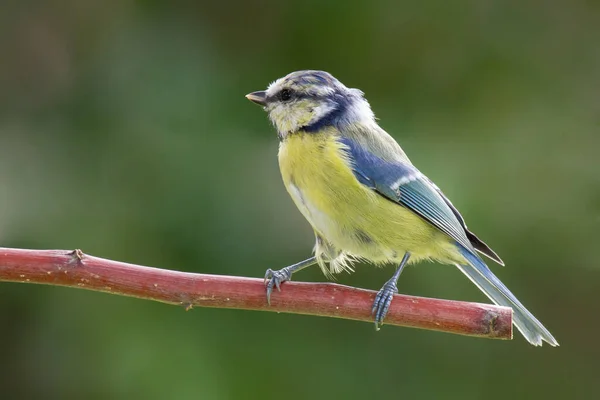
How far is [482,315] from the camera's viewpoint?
5.32 ft

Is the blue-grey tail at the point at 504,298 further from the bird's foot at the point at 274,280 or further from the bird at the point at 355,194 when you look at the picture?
the bird's foot at the point at 274,280

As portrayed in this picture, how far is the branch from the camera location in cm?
157

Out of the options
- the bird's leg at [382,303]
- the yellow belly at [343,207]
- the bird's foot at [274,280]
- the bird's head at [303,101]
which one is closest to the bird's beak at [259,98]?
the bird's head at [303,101]

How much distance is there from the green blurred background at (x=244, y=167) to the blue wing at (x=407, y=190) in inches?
19.7

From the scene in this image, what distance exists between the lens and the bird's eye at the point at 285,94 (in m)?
2.06

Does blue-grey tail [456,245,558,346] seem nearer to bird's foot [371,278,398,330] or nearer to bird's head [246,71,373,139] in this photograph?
bird's foot [371,278,398,330]

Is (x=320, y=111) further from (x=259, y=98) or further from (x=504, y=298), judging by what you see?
(x=504, y=298)

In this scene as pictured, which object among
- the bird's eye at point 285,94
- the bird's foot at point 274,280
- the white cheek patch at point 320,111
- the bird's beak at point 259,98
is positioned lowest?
the bird's foot at point 274,280

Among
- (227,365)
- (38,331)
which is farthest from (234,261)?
(38,331)

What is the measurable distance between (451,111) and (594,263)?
0.75m

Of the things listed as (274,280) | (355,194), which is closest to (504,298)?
(355,194)

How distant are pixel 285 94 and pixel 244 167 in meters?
0.69

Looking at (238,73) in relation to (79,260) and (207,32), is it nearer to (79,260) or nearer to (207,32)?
(207,32)

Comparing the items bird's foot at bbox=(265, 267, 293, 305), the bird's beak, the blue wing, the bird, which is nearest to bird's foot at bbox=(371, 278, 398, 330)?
the bird
